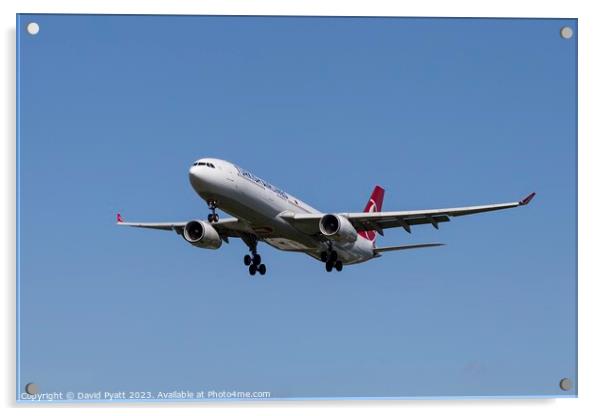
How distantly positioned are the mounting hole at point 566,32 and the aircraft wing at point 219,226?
47.3 feet

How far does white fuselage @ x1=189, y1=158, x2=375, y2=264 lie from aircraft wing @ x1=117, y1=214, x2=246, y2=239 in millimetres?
577

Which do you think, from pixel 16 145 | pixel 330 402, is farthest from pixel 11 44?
pixel 330 402

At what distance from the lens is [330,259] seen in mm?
35094

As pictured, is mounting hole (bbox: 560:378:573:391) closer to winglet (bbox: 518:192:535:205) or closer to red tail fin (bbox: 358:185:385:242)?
winglet (bbox: 518:192:535:205)

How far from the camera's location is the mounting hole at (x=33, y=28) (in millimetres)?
20781

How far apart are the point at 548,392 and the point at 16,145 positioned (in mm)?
10852

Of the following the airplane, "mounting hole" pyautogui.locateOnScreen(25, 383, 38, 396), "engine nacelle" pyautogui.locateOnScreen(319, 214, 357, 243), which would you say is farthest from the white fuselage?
"mounting hole" pyautogui.locateOnScreen(25, 383, 38, 396)

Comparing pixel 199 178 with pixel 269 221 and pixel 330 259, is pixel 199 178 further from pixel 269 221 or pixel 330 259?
pixel 330 259

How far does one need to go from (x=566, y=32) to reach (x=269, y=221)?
1355 centimetres

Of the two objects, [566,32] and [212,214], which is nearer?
[566,32]

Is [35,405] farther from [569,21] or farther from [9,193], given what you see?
[569,21]

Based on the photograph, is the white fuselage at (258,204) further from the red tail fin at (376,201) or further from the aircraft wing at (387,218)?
Result: the red tail fin at (376,201)

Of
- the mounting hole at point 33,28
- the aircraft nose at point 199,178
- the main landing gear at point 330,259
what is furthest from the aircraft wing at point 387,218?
the mounting hole at point 33,28

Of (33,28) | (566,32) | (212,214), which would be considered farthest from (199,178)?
(566,32)
